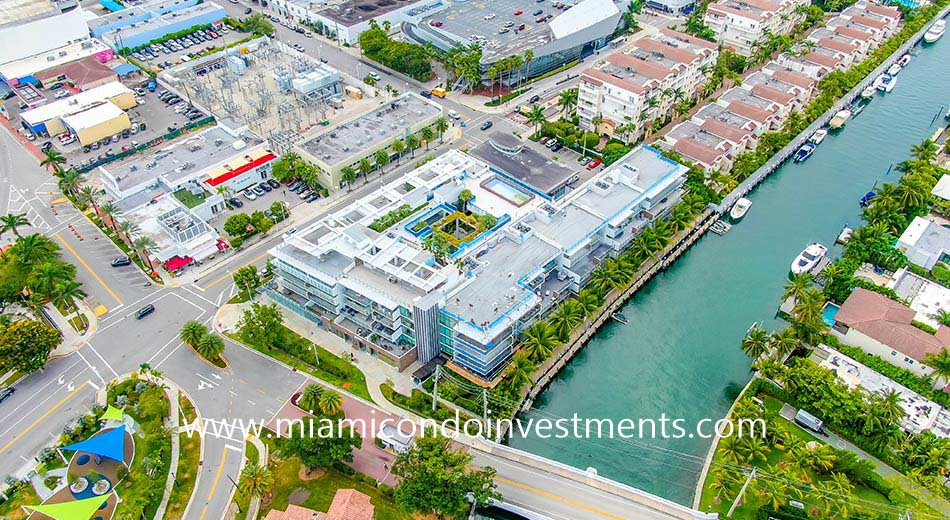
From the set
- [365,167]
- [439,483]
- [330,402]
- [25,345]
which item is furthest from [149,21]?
[439,483]

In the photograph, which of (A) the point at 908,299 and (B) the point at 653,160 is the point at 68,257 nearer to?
(B) the point at 653,160

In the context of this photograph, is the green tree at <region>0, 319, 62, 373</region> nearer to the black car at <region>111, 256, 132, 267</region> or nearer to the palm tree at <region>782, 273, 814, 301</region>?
the black car at <region>111, 256, 132, 267</region>

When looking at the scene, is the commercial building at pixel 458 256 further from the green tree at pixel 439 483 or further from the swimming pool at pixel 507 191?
the green tree at pixel 439 483

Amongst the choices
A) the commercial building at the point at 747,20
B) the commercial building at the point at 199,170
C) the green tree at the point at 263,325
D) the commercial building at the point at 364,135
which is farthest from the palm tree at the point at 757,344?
the commercial building at the point at 747,20

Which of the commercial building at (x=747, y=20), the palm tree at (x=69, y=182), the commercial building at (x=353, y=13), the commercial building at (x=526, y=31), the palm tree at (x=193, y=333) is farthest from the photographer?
the commercial building at (x=353, y=13)

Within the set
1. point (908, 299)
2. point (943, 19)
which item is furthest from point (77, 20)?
point (943, 19)

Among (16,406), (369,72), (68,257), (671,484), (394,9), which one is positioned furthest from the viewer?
(394,9)
